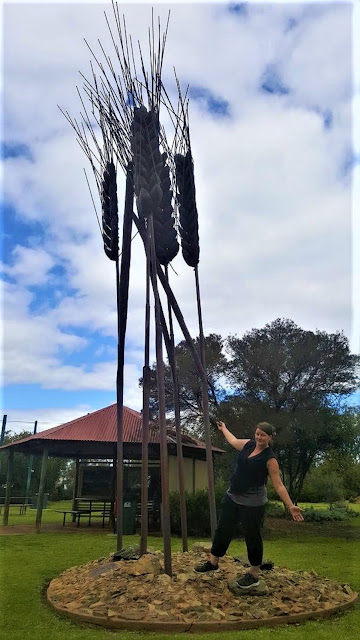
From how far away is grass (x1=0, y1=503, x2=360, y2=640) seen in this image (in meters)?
4.25

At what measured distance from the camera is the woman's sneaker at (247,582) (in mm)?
5020

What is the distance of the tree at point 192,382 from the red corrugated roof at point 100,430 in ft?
9.68

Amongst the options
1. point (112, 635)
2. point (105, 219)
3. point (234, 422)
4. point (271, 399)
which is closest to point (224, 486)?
point (234, 422)

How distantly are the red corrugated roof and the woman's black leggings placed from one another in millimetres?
8752

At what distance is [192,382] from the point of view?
65.3 feet

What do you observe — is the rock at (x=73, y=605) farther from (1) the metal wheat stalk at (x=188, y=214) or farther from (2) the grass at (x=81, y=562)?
(1) the metal wheat stalk at (x=188, y=214)

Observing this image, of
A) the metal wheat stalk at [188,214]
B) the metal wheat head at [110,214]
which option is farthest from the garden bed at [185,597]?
the metal wheat head at [110,214]

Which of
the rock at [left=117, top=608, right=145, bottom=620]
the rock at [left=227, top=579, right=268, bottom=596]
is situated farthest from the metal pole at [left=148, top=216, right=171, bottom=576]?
the rock at [left=117, top=608, right=145, bottom=620]

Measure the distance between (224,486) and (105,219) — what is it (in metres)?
10.5

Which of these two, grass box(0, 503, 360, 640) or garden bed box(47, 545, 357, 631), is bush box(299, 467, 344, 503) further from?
garden bed box(47, 545, 357, 631)

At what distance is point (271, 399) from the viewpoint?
64.2 feet

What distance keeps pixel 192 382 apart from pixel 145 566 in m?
14.4

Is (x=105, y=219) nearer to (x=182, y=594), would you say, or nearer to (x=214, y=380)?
(x=182, y=594)

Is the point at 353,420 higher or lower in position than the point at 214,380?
lower
